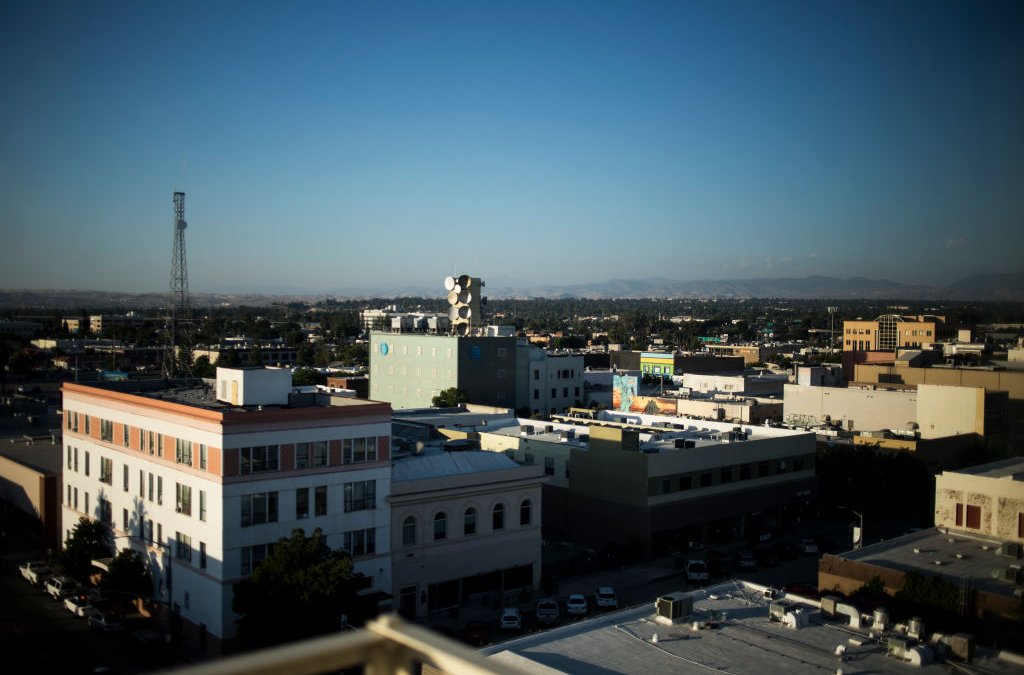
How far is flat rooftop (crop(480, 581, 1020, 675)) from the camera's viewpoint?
1483cm

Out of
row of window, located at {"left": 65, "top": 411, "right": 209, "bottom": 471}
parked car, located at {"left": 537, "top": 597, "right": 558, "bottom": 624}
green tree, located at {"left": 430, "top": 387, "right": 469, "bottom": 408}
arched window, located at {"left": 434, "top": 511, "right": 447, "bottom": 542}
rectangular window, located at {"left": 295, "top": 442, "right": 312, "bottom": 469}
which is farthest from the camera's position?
green tree, located at {"left": 430, "top": 387, "right": 469, "bottom": 408}

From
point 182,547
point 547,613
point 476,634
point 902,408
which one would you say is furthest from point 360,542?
point 902,408

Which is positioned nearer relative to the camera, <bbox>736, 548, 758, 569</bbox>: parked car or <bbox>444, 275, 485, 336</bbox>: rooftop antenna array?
<bbox>736, 548, 758, 569</bbox>: parked car

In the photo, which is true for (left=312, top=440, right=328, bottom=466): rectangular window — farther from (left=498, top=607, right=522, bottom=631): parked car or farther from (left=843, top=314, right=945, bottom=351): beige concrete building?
(left=843, top=314, right=945, bottom=351): beige concrete building

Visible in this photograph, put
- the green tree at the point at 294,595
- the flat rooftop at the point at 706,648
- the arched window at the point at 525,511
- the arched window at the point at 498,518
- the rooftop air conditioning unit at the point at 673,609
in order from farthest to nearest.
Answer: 1. the arched window at the point at 525,511
2. the arched window at the point at 498,518
3. the green tree at the point at 294,595
4. the rooftop air conditioning unit at the point at 673,609
5. the flat rooftop at the point at 706,648

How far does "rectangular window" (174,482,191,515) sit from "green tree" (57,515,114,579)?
15.6 ft

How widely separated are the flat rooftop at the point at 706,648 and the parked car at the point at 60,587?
1638cm

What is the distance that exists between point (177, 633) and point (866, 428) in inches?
1529

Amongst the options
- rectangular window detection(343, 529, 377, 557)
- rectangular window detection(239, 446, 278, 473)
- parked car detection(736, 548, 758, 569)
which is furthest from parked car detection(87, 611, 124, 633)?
parked car detection(736, 548, 758, 569)

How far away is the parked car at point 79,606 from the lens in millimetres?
24047

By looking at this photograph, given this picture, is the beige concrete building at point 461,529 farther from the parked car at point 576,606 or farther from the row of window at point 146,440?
the row of window at point 146,440

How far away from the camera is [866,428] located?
162ft

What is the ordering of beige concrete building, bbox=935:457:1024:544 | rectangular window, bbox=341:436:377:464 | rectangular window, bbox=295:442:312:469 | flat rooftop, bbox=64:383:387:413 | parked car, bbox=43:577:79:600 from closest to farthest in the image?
rectangular window, bbox=295:442:312:469
beige concrete building, bbox=935:457:1024:544
rectangular window, bbox=341:436:377:464
flat rooftop, bbox=64:383:387:413
parked car, bbox=43:577:79:600

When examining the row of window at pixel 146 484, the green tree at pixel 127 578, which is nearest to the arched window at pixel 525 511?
the row of window at pixel 146 484
